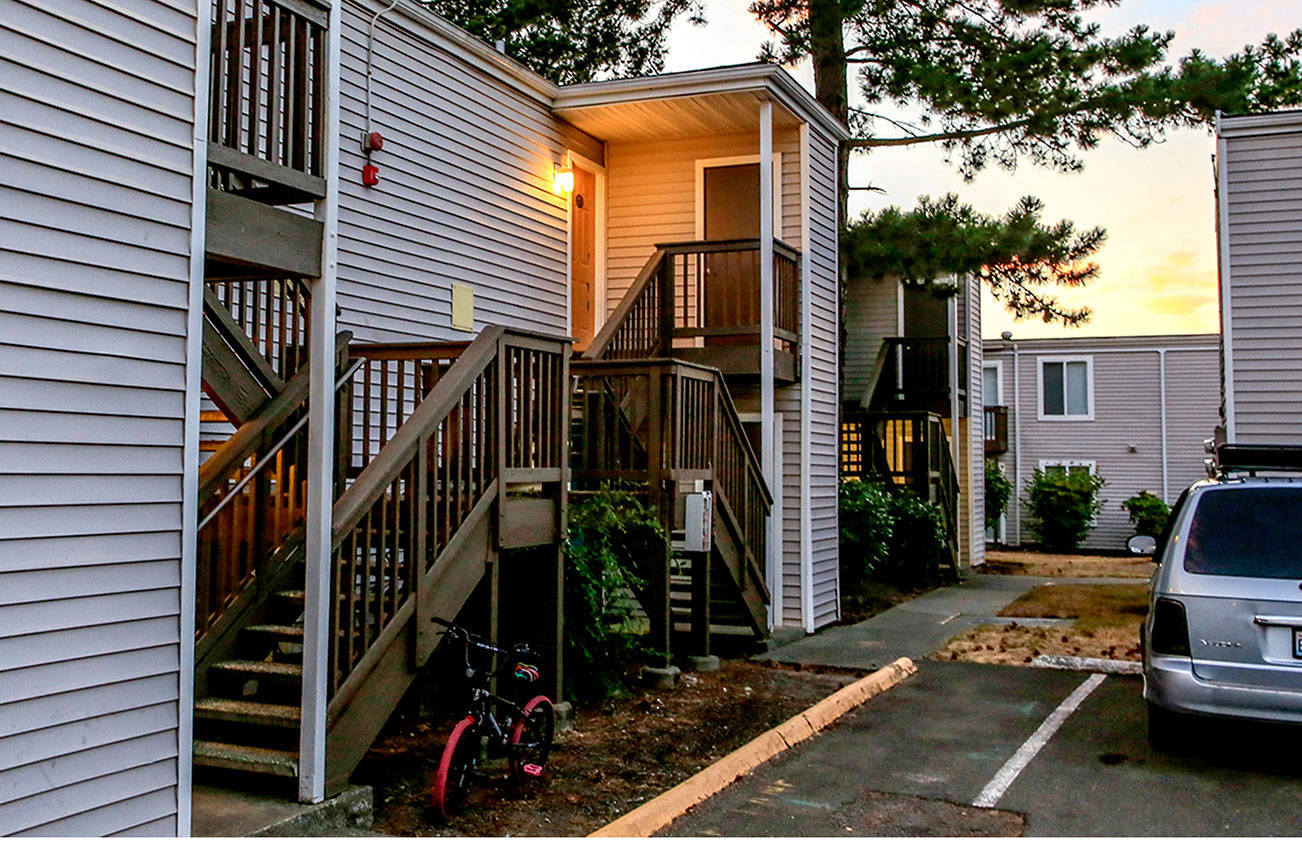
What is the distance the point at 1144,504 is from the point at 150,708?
28.1m

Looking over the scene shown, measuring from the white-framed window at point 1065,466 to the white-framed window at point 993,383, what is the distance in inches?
80.4

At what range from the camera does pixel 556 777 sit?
668 centimetres

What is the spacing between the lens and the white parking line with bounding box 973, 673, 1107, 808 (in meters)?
6.54

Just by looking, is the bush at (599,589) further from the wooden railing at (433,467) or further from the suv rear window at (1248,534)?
the suv rear window at (1248,534)

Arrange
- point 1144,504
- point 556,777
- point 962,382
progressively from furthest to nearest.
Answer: point 1144,504
point 962,382
point 556,777

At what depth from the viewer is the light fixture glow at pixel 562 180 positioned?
487 inches

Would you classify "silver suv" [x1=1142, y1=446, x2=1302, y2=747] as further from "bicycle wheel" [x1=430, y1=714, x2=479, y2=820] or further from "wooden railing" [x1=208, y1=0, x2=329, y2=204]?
"wooden railing" [x1=208, y1=0, x2=329, y2=204]

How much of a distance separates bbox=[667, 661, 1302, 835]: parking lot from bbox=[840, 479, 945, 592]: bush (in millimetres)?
6636

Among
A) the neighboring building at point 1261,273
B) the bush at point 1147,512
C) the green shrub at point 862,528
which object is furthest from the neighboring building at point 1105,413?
the neighboring building at point 1261,273

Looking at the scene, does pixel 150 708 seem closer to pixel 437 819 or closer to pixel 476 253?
pixel 437 819

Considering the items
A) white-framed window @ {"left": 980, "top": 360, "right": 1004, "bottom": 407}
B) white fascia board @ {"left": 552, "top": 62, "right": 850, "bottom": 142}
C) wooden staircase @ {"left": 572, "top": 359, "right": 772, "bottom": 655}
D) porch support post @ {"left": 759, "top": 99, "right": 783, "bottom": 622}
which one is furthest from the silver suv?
white-framed window @ {"left": 980, "top": 360, "right": 1004, "bottom": 407}

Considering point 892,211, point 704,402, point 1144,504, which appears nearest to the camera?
point 704,402
